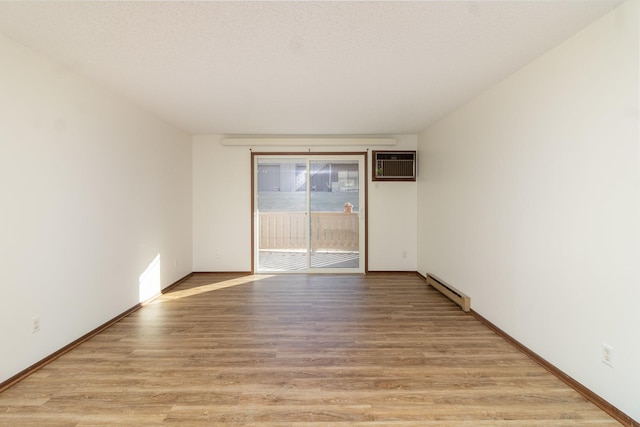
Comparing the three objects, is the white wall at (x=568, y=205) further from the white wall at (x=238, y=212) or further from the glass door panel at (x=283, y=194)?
the glass door panel at (x=283, y=194)

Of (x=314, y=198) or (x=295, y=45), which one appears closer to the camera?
(x=295, y=45)

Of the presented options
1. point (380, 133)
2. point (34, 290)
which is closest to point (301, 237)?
point (380, 133)

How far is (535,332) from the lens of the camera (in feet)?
7.91

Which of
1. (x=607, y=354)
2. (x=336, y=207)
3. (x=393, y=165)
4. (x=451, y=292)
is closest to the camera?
(x=607, y=354)

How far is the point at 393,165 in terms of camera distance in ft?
16.6

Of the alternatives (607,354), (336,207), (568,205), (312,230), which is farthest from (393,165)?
(607,354)

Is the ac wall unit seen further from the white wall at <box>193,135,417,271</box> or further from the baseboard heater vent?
the baseboard heater vent

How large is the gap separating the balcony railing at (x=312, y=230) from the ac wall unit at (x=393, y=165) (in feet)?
2.75

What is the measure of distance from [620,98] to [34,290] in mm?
3959

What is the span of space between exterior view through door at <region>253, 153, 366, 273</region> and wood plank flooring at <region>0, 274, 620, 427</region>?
6.25 ft

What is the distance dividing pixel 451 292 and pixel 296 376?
2.34m

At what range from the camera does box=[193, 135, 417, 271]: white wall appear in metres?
5.15

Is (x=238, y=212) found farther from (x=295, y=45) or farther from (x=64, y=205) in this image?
(x=295, y=45)

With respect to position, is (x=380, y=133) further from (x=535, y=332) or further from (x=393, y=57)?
(x=535, y=332)
